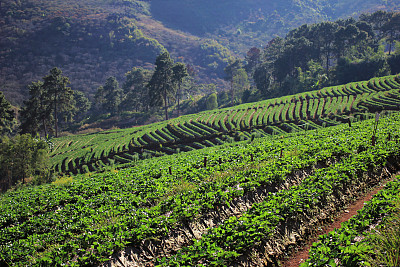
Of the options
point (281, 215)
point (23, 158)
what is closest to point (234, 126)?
point (23, 158)

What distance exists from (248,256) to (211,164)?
10.6 metres

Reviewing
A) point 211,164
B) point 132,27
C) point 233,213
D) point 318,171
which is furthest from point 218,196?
point 132,27

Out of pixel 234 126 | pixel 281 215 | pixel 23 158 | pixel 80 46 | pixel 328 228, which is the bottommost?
pixel 23 158

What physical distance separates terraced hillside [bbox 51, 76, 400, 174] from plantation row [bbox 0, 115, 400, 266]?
25.7 meters

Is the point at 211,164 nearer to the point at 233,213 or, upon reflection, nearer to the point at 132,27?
the point at 233,213

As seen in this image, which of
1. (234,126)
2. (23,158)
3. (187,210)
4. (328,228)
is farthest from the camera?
(234,126)

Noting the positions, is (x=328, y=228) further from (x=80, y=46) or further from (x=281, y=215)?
(x=80, y=46)

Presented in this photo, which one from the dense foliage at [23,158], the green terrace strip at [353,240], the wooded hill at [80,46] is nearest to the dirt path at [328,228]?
the green terrace strip at [353,240]

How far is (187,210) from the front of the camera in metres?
10.3

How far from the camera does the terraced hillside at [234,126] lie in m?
44.7

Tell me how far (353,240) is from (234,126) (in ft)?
141

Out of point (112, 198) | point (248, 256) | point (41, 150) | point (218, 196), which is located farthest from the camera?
point (41, 150)

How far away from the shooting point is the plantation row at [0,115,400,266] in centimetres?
834

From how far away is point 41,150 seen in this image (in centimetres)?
3900
